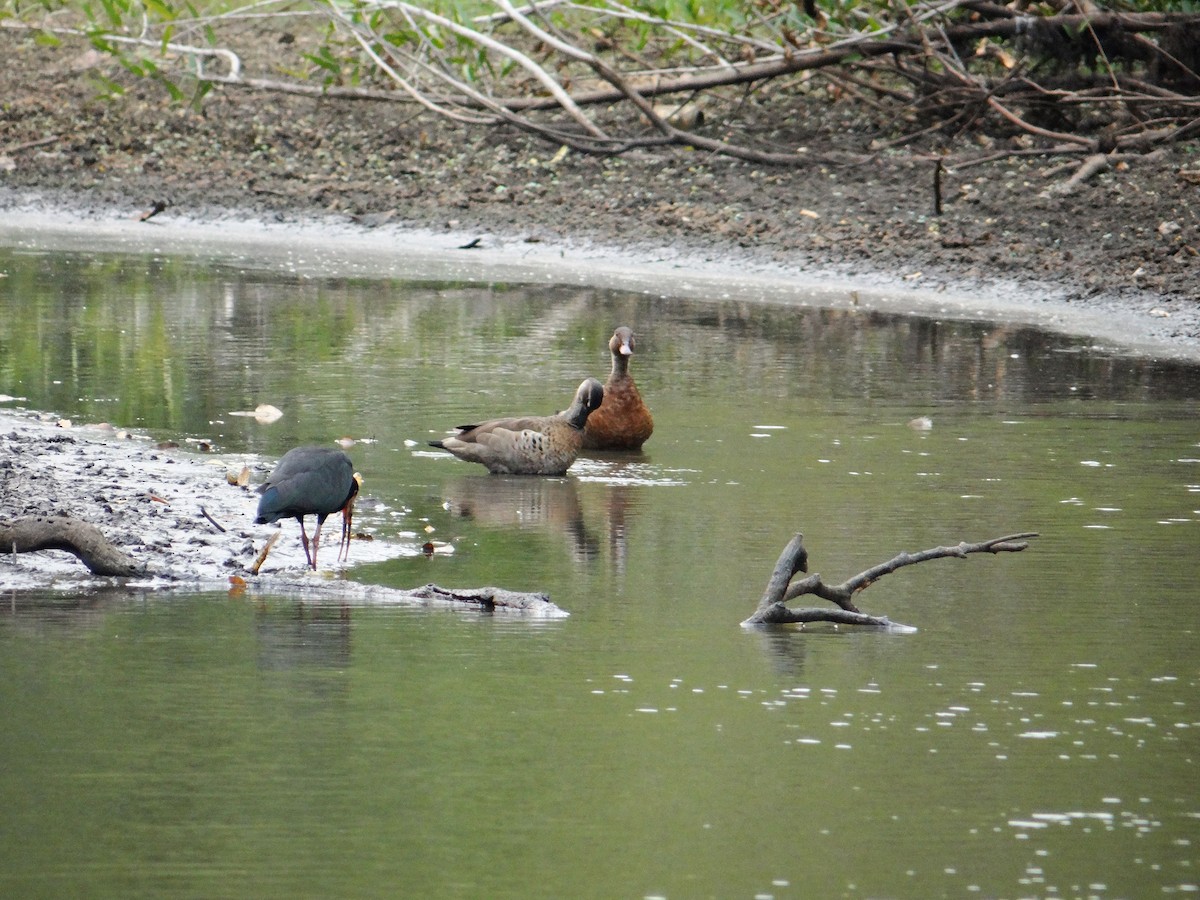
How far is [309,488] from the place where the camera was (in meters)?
7.14

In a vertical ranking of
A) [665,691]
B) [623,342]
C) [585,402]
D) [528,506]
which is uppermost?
[623,342]

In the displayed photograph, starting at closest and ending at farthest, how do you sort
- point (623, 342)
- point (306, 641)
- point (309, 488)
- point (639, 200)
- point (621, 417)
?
1. point (306, 641)
2. point (309, 488)
3. point (621, 417)
4. point (623, 342)
5. point (639, 200)

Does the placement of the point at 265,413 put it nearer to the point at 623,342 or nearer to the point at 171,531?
the point at 623,342

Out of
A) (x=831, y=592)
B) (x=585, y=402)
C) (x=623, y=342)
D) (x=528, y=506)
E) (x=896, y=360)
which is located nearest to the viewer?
(x=831, y=592)

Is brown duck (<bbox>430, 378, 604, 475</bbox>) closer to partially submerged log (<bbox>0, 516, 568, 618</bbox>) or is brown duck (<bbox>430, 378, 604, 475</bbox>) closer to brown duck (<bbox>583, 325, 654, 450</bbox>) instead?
brown duck (<bbox>583, 325, 654, 450</bbox>)

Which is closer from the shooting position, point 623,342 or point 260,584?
point 260,584

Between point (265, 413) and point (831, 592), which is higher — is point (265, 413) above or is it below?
above

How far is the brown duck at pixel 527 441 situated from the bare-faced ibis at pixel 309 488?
2343mm

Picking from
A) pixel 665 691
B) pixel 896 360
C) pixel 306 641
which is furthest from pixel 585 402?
pixel 896 360

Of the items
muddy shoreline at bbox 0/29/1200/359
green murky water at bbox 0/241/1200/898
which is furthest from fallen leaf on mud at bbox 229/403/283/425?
muddy shoreline at bbox 0/29/1200/359

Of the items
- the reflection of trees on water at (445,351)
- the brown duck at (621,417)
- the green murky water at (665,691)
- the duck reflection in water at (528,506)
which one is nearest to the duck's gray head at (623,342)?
the brown duck at (621,417)

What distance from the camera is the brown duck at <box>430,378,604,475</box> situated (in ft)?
32.2

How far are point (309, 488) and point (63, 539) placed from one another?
833 millimetres

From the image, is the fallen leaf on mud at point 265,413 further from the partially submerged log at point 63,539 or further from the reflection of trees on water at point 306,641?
the reflection of trees on water at point 306,641
